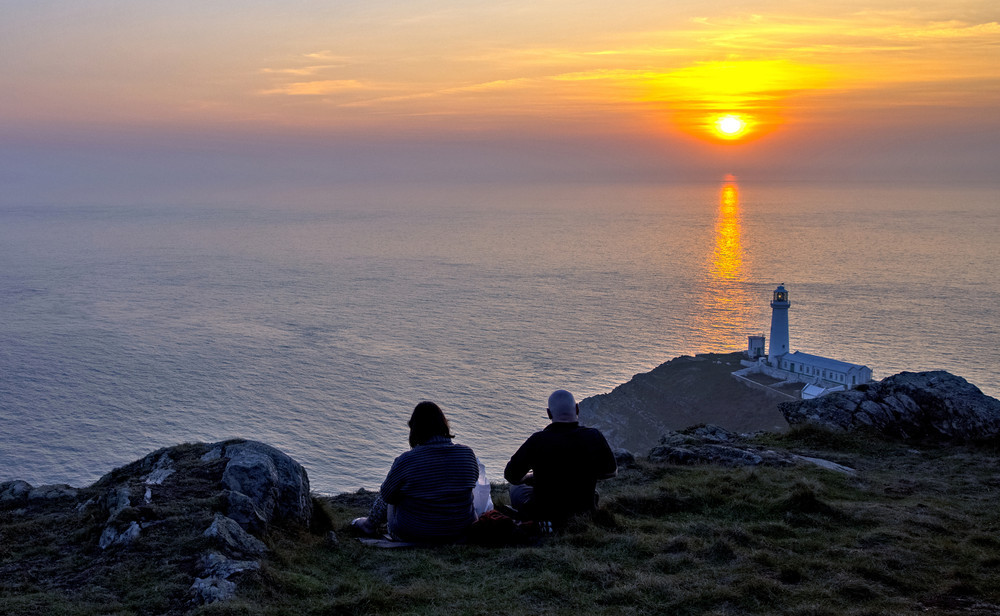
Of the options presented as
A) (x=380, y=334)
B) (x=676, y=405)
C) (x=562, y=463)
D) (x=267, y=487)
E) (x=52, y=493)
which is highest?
(x=380, y=334)

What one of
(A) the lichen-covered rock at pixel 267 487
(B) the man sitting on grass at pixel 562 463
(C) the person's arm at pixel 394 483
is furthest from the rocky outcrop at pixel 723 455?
(A) the lichen-covered rock at pixel 267 487

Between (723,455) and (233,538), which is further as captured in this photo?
(723,455)

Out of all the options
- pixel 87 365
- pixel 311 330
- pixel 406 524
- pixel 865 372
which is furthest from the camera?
pixel 311 330

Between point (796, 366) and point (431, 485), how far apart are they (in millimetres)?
65868

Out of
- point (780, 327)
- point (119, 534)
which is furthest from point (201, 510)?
point (780, 327)

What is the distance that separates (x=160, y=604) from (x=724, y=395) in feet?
217

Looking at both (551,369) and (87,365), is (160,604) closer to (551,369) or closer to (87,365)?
(551,369)

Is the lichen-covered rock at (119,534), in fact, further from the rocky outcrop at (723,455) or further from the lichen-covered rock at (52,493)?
the rocky outcrop at (723,455)

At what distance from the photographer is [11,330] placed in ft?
295

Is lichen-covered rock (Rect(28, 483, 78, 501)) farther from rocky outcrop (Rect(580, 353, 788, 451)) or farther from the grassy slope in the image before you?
rocky outcrop (Rect(580, 353, 788, 451))

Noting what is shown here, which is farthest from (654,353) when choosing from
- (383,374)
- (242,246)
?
(242,246)

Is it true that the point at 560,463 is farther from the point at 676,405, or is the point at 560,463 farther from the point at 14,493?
the point at 676,405

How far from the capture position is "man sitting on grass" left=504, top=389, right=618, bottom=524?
9.55m

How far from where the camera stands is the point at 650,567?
846cm
